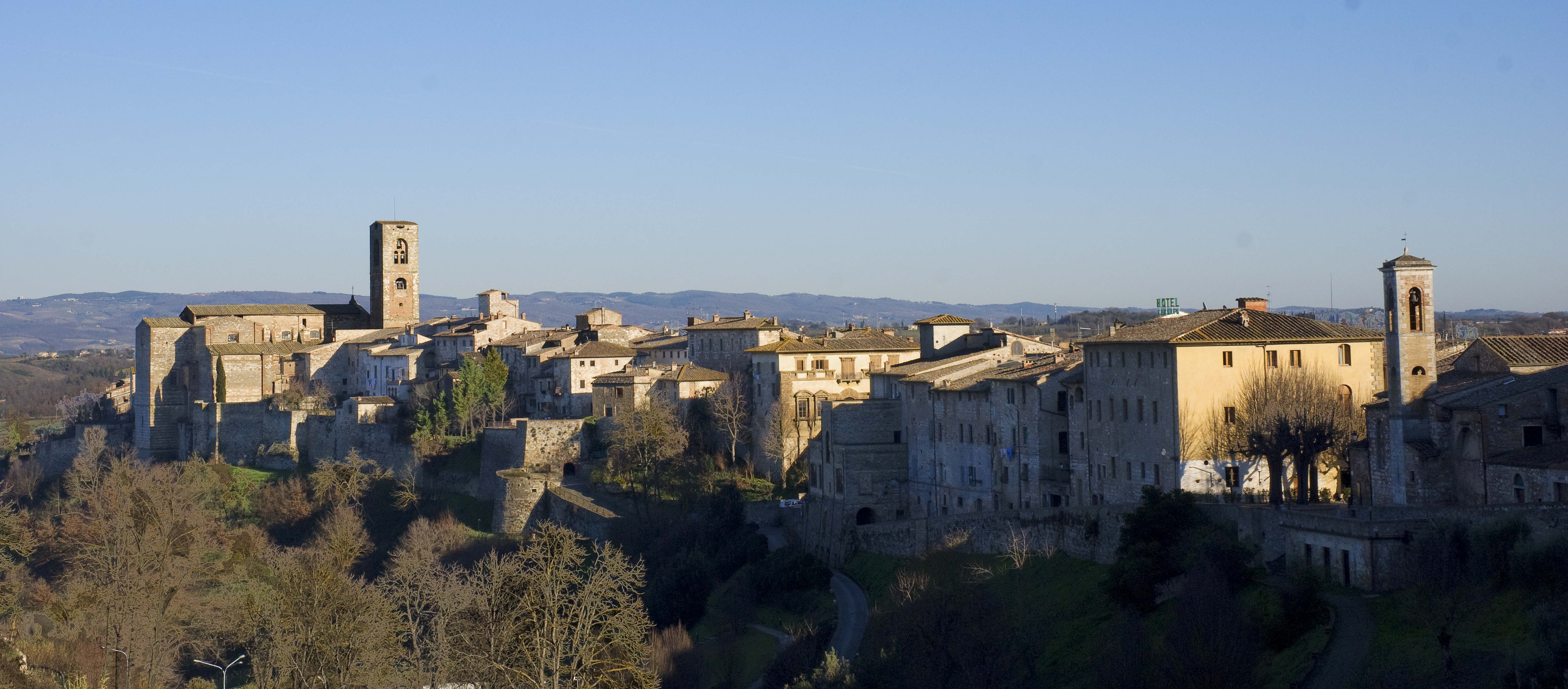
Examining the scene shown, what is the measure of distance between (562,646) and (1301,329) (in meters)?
23.5

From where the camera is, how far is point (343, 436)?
75250 millimetres

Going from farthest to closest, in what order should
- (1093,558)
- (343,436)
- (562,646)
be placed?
(343,436), (1093,558), (562,646)

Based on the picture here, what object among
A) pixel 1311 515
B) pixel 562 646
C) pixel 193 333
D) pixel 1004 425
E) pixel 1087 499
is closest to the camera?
pixel 562 646

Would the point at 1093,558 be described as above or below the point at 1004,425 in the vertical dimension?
below

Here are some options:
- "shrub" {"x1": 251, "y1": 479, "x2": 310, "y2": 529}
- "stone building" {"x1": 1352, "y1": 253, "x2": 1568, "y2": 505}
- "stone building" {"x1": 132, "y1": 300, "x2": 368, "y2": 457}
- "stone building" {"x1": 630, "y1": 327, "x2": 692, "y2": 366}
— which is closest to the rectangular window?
"stone building" {"x1": 1352, "y1": 253, "x2": 1568, "y2": 505}

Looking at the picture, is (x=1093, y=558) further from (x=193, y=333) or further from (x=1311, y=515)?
(x=193, y=333)

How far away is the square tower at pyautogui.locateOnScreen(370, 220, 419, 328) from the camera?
95.9m

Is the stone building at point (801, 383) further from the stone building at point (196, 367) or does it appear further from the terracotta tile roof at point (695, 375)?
the stone building at point (196, 367)

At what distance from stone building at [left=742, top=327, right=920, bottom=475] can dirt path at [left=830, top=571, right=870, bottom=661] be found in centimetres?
913

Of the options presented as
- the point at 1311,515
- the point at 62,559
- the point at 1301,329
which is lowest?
the point at 62,559

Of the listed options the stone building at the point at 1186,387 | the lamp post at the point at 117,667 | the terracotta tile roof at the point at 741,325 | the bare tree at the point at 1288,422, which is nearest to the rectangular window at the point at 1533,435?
the bare tree at the point at 1288,422

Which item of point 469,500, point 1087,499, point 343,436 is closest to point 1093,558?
point 1087,499

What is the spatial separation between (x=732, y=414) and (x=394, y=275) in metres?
41.4

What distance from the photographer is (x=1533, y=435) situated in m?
33.9
